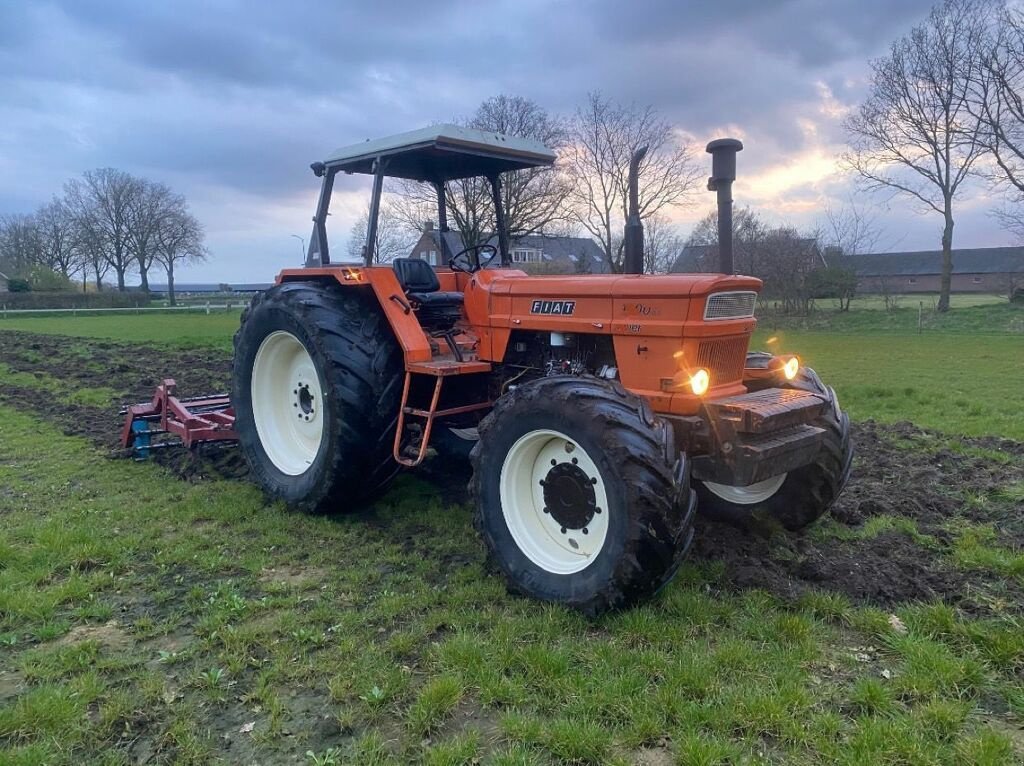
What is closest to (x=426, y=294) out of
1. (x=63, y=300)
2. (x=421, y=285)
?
(x=421, y=285)

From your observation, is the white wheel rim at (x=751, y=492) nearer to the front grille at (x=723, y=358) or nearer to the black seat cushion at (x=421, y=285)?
the front grille at (x=723, y=358)

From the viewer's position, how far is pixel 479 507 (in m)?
3.92

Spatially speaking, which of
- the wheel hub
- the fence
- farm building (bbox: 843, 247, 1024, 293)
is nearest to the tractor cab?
the wheel hub

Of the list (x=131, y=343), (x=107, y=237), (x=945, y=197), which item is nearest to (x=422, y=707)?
(x=131, y=343)

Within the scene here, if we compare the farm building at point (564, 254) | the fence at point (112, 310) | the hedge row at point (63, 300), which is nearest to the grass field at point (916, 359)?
the farm building at point (564, 254)

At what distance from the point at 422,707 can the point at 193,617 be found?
1542mm

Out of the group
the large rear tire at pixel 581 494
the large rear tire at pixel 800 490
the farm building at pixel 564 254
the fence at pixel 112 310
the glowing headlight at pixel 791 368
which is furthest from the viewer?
the fence at pixel 112 310

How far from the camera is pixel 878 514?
4859 millimetres

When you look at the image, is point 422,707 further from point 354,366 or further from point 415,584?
point 354,366

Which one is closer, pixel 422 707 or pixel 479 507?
pixel 422 707

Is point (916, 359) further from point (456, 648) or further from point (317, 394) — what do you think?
point (456, 648)

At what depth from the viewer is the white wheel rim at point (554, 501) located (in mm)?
3639

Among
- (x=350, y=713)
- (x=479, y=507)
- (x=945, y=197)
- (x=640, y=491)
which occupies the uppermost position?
(x=945, y=197)

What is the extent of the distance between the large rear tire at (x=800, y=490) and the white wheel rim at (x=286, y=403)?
116 inches
